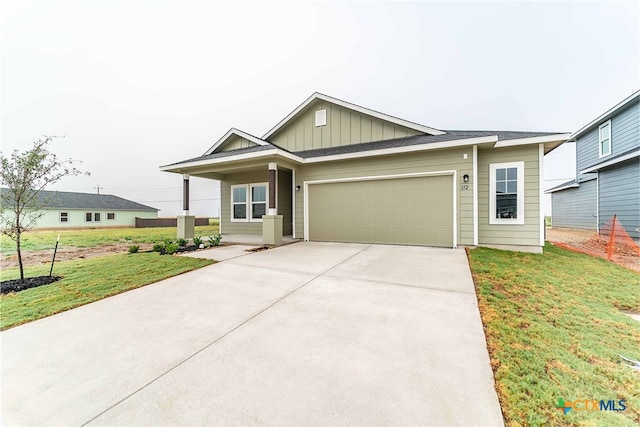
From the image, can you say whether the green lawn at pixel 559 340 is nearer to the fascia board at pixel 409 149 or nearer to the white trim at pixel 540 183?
the white trim at pixel 540 183

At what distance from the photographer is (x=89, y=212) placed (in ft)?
88.6

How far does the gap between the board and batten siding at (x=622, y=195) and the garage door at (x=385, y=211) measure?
8821 millimetres

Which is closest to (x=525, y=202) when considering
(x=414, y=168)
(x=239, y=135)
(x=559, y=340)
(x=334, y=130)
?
(x=414, y=168)

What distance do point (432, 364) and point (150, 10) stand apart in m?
15.0

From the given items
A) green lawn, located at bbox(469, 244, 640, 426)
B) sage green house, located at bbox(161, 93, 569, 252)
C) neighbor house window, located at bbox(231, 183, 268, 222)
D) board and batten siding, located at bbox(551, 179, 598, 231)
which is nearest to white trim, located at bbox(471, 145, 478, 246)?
sage green house, located at bbox(161, 93, 569, 252)

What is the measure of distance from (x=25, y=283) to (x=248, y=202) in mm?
7113

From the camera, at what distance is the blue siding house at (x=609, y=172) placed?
946 cm

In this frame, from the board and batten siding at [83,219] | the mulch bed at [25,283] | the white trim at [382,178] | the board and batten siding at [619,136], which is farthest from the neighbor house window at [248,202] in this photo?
the board and batten siding at [83,219]

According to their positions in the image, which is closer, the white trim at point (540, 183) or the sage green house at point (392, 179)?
the white trim at point (540, 183)

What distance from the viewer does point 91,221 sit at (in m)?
27.1

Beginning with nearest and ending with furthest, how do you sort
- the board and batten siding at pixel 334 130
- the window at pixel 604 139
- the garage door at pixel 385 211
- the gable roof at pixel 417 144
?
1. the gable roof at pixel 417 144
2. the garage door at pixel 385 211
3. the board and batten siding at pixel 334 130
4. the window at pixel 604 139

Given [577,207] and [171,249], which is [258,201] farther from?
[577,207]

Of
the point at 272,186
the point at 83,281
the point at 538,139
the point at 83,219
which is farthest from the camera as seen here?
the point at 83,219

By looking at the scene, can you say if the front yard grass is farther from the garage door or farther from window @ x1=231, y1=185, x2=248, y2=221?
window @ x1=231, y1=185, x2=248, y2=221
